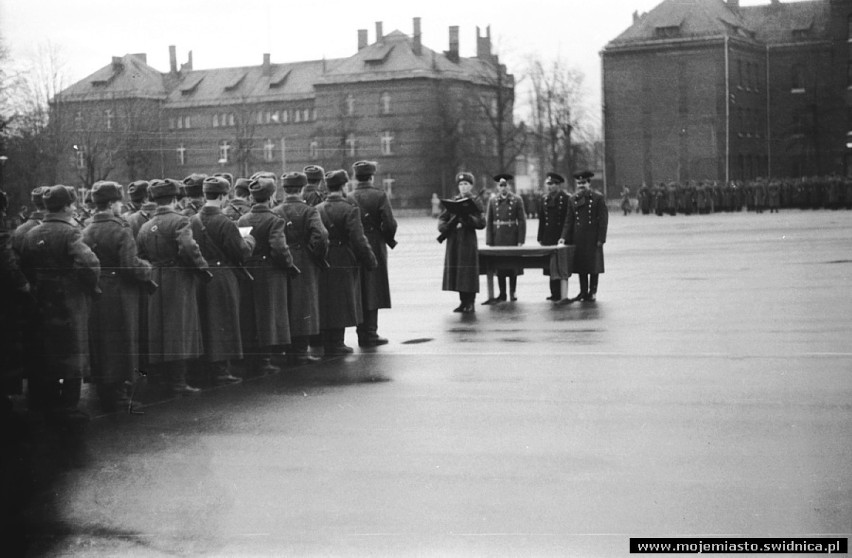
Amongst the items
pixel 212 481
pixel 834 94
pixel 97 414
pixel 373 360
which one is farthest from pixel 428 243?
pixel 212 481

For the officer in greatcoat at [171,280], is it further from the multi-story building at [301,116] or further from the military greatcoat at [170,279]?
the multi-story building at [301,116]

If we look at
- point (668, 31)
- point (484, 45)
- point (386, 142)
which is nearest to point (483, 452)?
Result: point (484, 45)

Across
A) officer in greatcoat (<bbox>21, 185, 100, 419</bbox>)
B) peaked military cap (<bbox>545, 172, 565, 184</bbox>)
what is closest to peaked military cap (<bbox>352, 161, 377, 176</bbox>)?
officer in greatcoat (<bbox>21, 185, 100, 419</bbox>)

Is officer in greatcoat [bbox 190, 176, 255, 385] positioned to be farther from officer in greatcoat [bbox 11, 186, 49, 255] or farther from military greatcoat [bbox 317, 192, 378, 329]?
military greatcoat [bbox 317, 192, 378, 329]

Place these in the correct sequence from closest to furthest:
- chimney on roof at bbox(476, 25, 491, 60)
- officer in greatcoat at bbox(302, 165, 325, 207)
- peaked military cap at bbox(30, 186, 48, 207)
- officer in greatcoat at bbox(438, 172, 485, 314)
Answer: peaked military cap at bbox(30, 186, 48, 207), officer in greatcoat at bbox(302, 165, 325, 207), chimney on roof at bbox(476, 25, 491, 60), officer in greatcoat at bbox(438, 172, 485, 314)

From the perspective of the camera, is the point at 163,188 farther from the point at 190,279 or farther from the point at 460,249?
the point at 460,249

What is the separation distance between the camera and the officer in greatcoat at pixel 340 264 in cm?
1199

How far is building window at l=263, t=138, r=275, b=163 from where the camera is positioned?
53.2 ft

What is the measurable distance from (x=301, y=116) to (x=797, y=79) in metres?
6.89

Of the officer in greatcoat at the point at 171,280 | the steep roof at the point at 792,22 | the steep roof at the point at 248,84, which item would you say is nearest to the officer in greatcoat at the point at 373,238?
the steep roof at the point at 248,84

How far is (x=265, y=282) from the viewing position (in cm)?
1092

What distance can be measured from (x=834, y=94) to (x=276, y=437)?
9535 millimetres

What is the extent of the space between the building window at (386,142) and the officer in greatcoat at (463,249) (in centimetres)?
520

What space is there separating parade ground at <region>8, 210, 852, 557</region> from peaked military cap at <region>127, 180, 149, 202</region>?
74.0 inches
